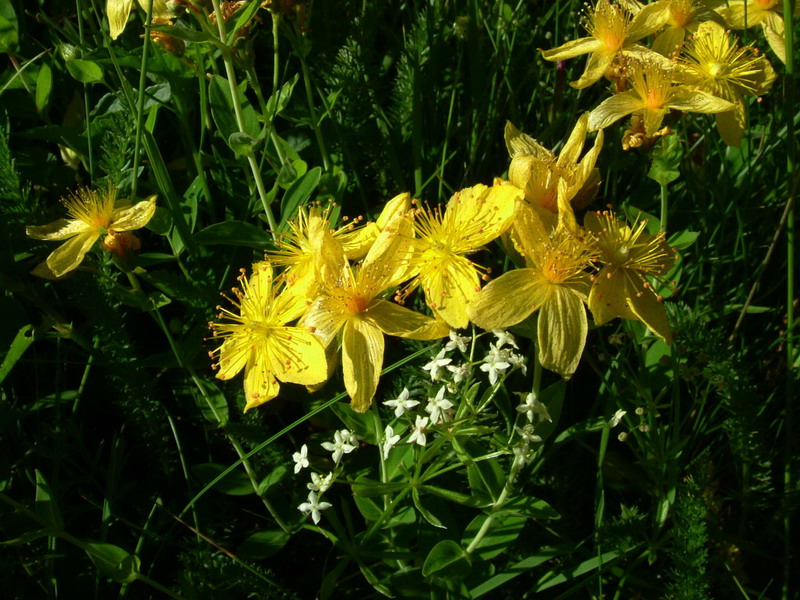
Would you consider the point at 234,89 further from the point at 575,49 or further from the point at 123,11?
the point at 575,49

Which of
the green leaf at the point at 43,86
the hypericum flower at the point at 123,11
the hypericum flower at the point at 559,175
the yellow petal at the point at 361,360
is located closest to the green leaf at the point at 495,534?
the yellow petal at the point at 361,360

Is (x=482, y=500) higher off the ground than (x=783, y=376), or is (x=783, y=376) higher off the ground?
(x=482, y=500)

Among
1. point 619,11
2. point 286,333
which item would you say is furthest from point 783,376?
point 286,333

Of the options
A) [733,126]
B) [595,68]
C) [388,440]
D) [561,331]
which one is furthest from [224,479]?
[733,126]

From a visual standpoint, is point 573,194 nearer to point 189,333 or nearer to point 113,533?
point 189,333

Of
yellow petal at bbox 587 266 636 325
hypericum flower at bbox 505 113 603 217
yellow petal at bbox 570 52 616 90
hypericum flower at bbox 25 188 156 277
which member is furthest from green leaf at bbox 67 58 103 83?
yellow petal at bbox 587 266 636 325

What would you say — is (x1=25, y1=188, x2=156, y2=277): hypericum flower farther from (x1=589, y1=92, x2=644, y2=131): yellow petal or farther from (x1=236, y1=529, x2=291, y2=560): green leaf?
(x1=589, y1=92, x2=644, y2=131): yellow petal
